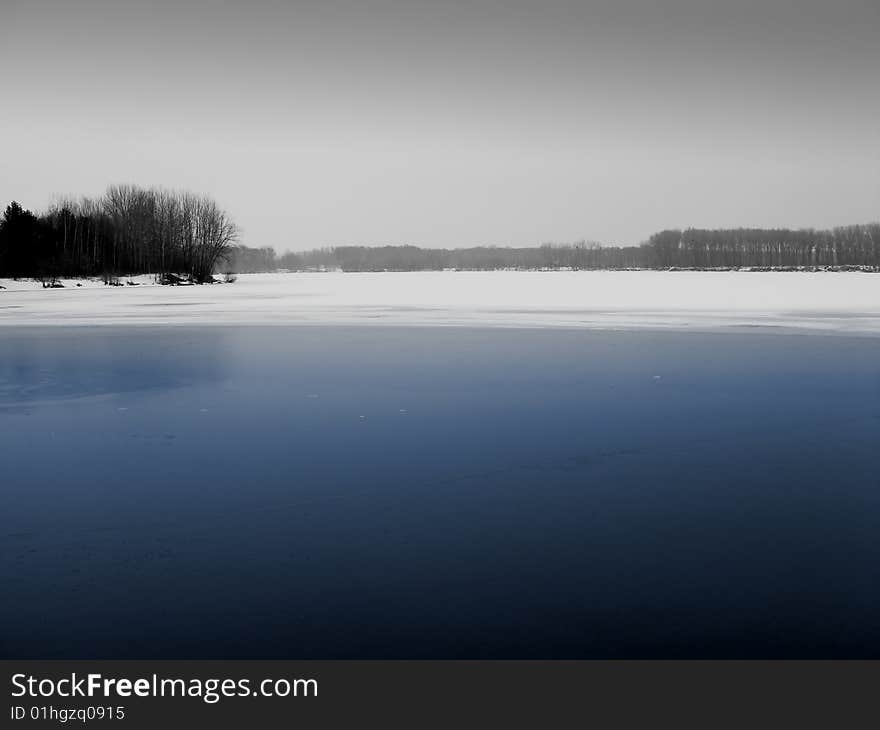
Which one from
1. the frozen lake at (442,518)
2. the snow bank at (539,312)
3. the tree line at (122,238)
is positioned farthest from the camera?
the tree line at (122,238)

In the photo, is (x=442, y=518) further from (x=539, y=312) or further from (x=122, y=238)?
(x=122, y=238)

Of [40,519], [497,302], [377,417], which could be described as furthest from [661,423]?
[497,302]

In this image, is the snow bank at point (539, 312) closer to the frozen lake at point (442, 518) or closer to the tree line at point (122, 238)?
the frozen lake at point (442, 518)

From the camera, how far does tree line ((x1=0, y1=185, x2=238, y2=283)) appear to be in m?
60.5

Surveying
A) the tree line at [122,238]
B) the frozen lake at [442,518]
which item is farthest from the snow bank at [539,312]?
the tree line at [122,238]

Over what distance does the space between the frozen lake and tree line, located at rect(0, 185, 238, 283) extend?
54050 millimetres

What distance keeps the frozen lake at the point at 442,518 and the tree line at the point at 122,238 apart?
5405 cm

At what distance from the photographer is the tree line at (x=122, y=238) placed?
6050 centimetres

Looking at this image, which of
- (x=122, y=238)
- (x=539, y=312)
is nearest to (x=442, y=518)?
(x=539, y=312)

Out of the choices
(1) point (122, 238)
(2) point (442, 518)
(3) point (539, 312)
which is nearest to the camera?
(2) point (442, 518)

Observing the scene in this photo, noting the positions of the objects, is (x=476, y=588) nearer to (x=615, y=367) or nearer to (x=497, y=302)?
(x=615, y=367)

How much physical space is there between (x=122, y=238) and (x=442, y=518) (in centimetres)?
7857

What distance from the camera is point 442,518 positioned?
4949 millimetres

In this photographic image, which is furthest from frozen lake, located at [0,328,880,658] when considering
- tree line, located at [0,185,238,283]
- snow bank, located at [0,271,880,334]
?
tree line, located at [0,185,238,283]
